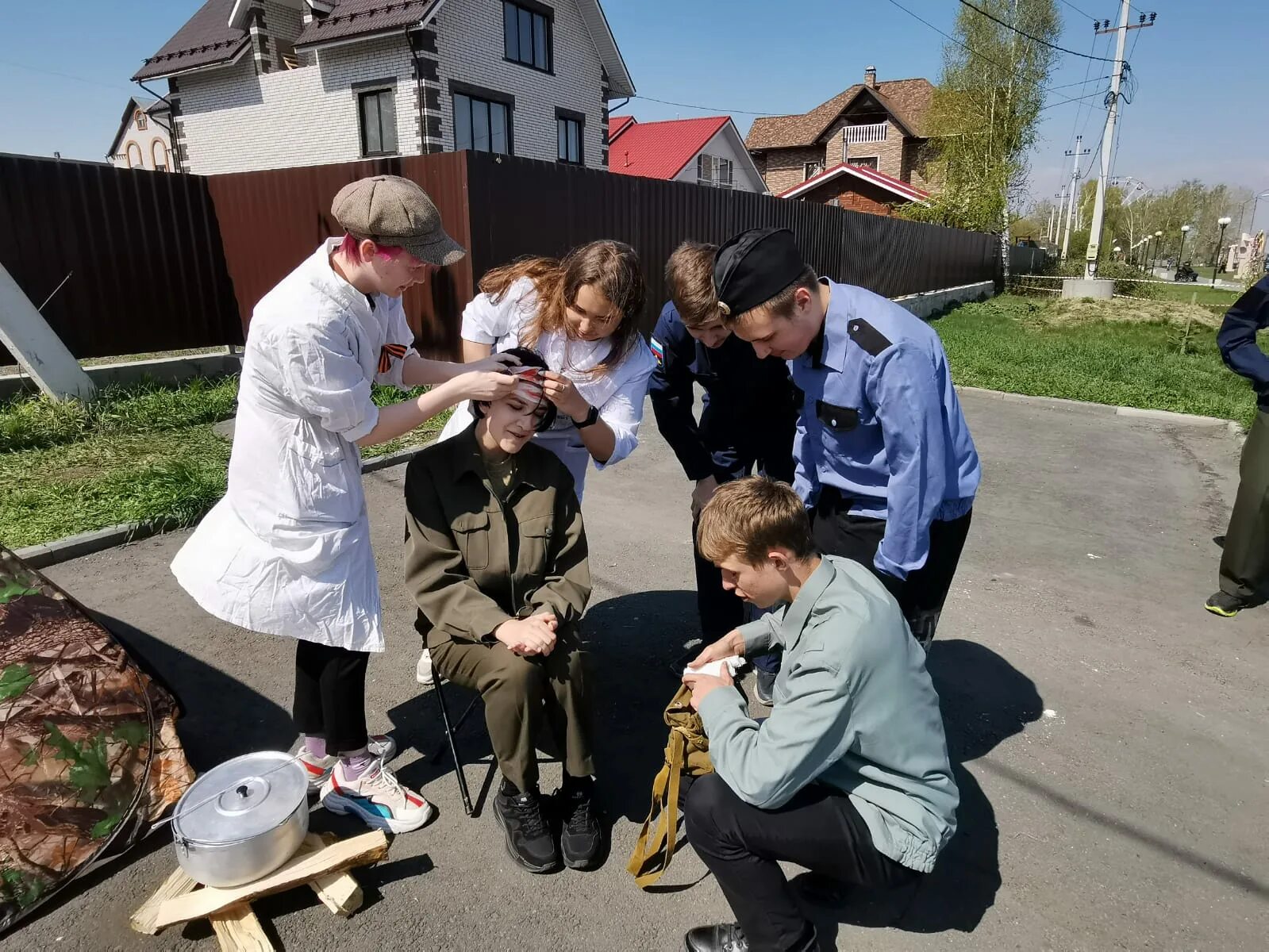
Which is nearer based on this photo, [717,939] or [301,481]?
[717,939]

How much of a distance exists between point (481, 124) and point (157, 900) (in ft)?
69.6

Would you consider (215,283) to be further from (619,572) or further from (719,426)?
(719,426)

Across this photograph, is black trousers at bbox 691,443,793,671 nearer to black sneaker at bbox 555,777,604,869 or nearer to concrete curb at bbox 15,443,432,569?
black sneaker at bbox 555,777,604,869

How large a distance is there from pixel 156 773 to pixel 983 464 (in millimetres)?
6822

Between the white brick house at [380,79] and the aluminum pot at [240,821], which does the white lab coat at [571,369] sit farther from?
the white brick house at [380,79]

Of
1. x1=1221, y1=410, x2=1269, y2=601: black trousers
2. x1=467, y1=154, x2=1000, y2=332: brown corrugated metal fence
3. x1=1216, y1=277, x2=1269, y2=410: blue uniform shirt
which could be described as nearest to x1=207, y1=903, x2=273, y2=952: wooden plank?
x1=1221, y1=410, x2=1269, y2=601: black trousers

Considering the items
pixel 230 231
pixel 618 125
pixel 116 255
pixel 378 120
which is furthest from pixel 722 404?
pixel 618 125

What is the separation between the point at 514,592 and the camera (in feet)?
9.30

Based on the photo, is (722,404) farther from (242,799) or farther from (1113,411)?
(1113,411)

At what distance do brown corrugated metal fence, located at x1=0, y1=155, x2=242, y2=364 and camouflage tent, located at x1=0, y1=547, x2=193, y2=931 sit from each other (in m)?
7.56

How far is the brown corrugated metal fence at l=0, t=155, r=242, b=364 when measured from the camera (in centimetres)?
878

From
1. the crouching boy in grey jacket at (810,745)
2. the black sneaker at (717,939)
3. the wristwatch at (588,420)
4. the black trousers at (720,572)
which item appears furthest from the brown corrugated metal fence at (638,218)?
the black sneaker at (717,939)

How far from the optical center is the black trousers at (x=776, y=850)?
6.56 feet

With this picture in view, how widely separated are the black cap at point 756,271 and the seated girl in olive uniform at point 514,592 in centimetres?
75
